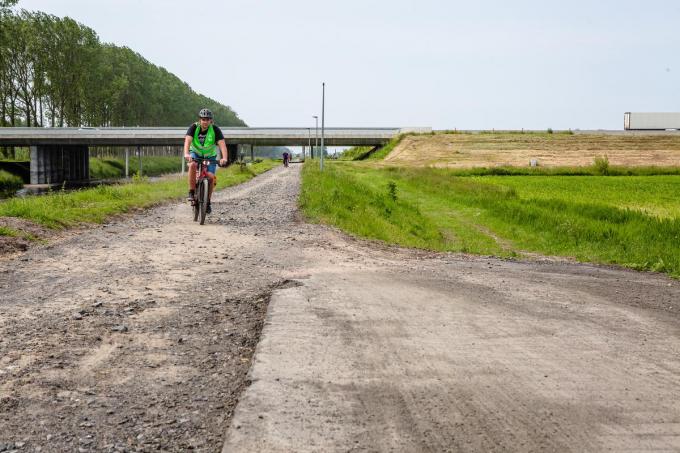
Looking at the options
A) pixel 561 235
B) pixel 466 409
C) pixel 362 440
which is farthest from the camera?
pixel 561 235

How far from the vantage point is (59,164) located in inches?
2847

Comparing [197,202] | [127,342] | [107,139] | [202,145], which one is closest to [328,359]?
[127,342]

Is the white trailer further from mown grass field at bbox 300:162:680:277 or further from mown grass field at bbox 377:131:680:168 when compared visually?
mown grass field at bbox 300:162:680:277

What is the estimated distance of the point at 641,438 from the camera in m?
3.06

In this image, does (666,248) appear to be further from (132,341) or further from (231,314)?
(132,341)

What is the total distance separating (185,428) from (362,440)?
0.88 metres

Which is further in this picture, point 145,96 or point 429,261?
point 145,96

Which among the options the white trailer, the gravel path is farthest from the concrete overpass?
the gravel path

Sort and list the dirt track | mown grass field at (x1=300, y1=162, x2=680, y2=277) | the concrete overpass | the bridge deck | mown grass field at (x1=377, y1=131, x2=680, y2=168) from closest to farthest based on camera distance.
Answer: the dirt track < mown grass field at (x1=300, y1=162, x2=680, y2=277) < mown grass field at (x1=377, y1=131, x2=680, y2=168) < the concrete overpass < the bridge deck

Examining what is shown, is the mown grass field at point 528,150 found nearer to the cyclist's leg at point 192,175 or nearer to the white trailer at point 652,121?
the white trailer at point 652,121

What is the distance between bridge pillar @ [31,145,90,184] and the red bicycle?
183 ft

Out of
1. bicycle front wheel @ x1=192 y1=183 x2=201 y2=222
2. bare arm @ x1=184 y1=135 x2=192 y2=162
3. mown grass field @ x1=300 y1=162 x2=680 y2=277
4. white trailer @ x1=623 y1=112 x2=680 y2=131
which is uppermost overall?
white trailer @ x1=623 y1=112 x2=680 y2=131

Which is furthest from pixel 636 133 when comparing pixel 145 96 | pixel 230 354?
pixel 230 354

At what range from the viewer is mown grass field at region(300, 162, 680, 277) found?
14.6 m
